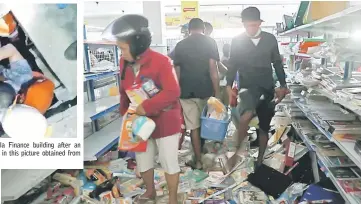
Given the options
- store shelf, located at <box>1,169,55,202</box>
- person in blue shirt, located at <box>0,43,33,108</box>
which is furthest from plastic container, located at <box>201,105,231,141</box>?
person in blue shirt, located at <box>0,43,33,108</box>

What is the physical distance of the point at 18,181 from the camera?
7.02 ft

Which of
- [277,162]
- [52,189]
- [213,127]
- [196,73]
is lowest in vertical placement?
[277,162]

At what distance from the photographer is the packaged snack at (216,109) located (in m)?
3.50

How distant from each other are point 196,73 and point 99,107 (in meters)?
1.11

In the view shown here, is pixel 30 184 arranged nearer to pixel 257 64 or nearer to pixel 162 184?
pixel 162 184

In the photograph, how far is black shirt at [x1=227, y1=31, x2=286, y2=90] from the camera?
3125 mm

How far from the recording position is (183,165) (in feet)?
12.0

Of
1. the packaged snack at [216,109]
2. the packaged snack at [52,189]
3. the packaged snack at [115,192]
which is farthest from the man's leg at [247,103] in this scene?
the packaged snack at [52,189]

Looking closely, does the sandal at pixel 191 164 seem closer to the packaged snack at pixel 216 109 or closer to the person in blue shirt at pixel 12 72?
the packaged snack at pixel 216 109

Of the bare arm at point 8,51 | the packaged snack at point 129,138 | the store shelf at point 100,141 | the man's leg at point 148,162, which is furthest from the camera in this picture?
the store shelf at point 100,141

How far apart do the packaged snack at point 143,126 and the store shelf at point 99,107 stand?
88cm

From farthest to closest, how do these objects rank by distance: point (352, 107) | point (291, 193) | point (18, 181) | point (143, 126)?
1. point (291, 193)
2. point (143, 126)
3. point (18, 181)
4. point (352, 107)

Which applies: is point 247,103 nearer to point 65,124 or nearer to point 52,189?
point 52,189

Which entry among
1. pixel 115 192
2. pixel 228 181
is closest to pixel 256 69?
pixel 228 181
